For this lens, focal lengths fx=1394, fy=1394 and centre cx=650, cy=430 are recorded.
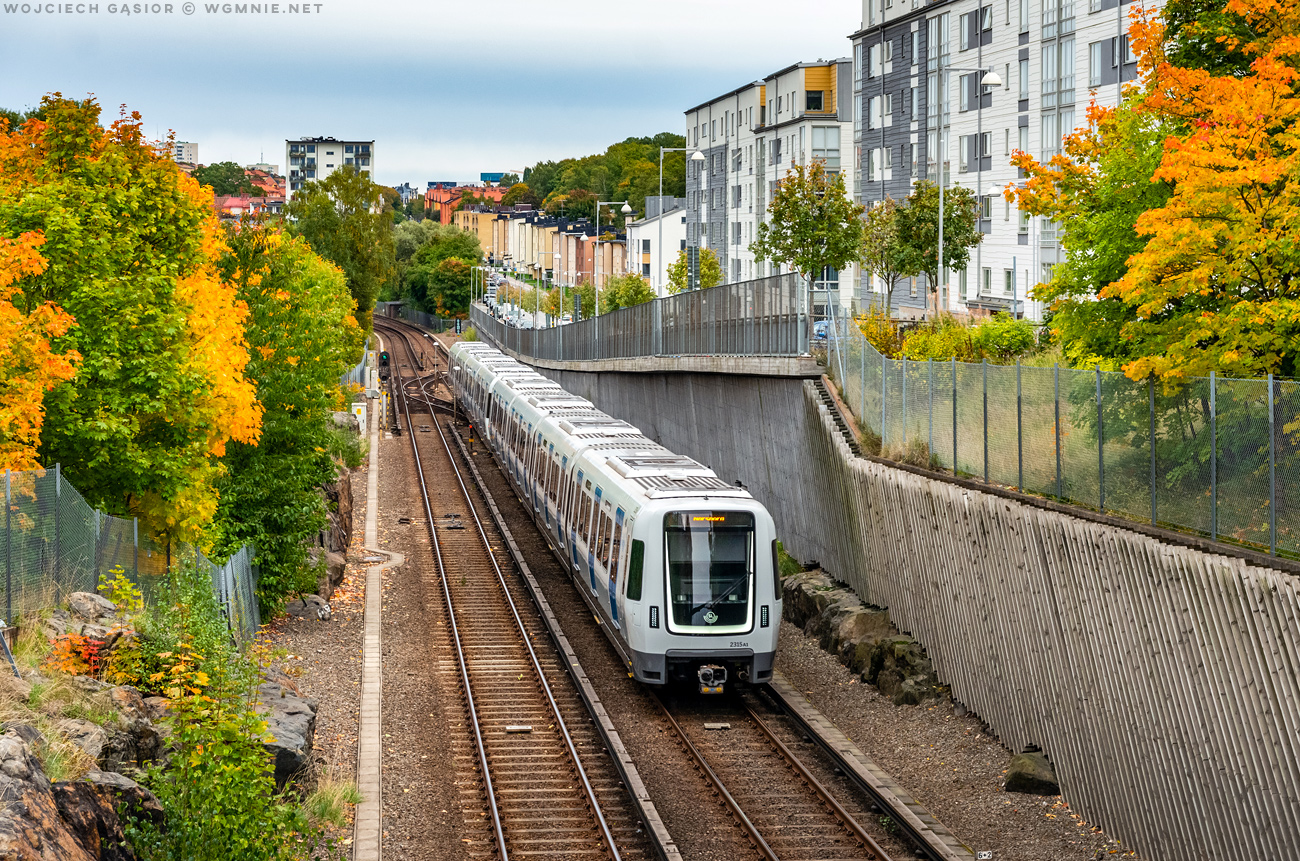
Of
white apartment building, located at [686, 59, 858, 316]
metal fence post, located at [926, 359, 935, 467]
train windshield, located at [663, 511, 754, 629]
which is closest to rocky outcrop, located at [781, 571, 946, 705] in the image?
train windshield, located at [663, 511, 754, 629]

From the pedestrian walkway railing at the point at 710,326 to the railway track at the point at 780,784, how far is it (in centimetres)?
955

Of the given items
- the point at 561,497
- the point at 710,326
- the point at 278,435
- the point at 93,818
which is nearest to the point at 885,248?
the point at 710,326

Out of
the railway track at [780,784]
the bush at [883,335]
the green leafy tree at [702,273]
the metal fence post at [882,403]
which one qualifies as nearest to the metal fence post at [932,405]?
the metal fence post at [882,403]

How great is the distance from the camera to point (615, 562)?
20062mm

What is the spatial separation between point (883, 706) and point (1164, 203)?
7.37m

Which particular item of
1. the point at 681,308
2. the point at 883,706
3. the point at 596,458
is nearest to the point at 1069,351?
the point at 883,706

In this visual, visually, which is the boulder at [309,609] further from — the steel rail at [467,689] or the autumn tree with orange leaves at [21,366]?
the autumn tree with orange leaves at [21,366]

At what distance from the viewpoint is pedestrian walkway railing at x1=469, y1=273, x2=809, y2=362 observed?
27250 mm

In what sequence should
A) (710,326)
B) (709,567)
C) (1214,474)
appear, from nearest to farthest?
(1214,474) → (709,567) → (710,326)

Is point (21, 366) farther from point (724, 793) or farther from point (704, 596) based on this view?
point (724, 793)

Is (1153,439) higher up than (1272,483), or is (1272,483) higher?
(1153,439)

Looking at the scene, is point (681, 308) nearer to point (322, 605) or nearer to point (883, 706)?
point (322, 605)

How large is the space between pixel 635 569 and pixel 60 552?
7.12 meters

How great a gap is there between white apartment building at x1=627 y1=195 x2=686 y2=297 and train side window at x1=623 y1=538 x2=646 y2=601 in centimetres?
7298
